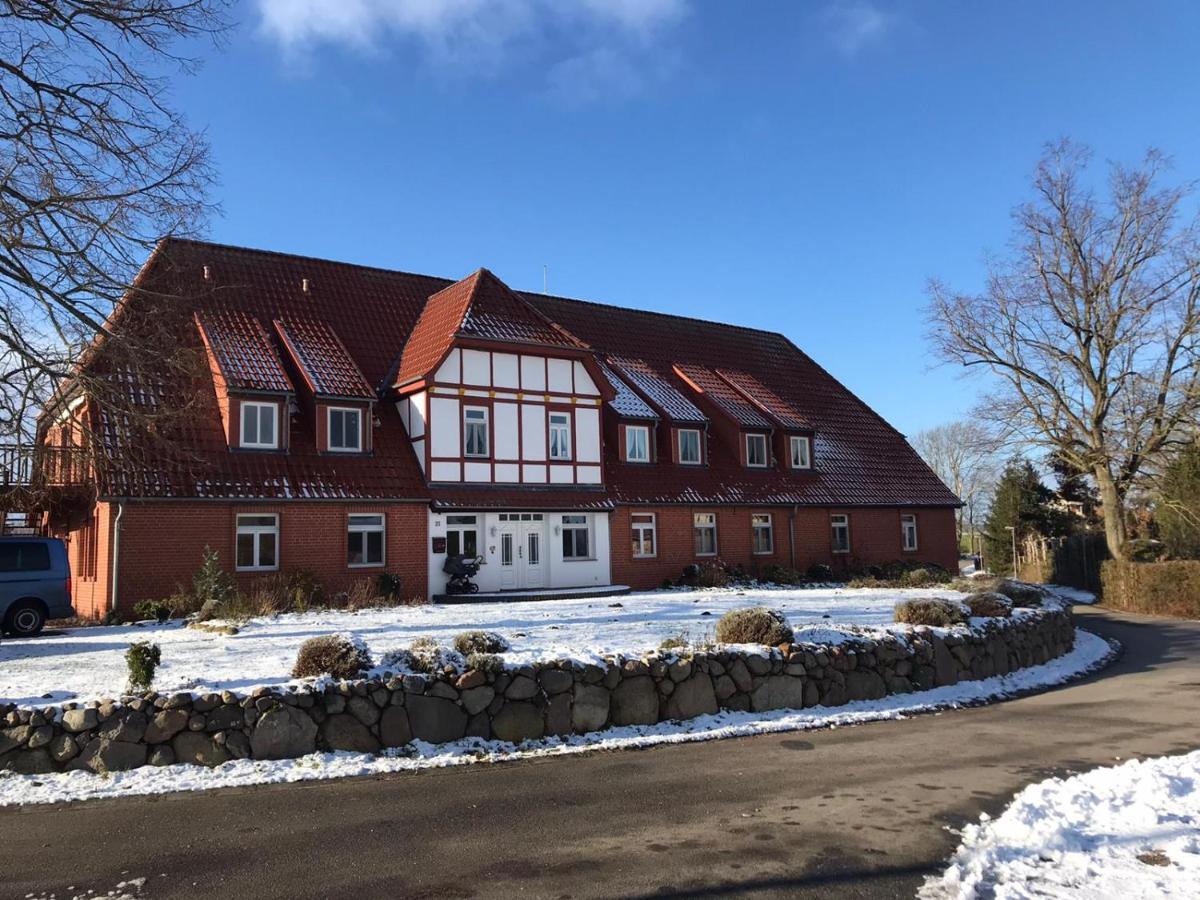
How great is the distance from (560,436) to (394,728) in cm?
1831

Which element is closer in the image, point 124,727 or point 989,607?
point 124,727

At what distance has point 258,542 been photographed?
22.5 m

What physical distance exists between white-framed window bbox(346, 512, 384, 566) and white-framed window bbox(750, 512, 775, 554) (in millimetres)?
13417

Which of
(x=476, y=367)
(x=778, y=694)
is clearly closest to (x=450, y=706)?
(x=778, y=694)

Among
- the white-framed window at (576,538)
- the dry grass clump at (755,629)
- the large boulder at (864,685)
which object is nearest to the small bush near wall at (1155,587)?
the white-framed window at (576,538)

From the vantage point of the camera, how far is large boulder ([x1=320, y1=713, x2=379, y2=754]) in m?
9.66

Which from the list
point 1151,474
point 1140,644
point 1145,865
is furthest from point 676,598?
point 1151,474

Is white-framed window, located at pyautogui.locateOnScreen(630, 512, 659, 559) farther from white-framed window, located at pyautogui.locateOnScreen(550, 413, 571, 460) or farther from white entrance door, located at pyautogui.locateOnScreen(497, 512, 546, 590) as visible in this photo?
white entrance door, located at pyautogui.locateOnScreen(497, 512, 546, 590)

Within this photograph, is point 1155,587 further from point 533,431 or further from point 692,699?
point 692,699

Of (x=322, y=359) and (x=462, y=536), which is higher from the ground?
(x=322, y=359)

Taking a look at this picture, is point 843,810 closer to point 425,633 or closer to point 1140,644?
point 425,633

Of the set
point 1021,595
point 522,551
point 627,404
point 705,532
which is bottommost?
point 1021,595

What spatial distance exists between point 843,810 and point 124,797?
21.3 feet

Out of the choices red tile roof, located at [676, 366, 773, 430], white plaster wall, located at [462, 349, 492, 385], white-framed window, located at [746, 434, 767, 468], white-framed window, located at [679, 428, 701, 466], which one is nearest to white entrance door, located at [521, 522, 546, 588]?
white plaster wall, located at [462, 349, 492, 385]
